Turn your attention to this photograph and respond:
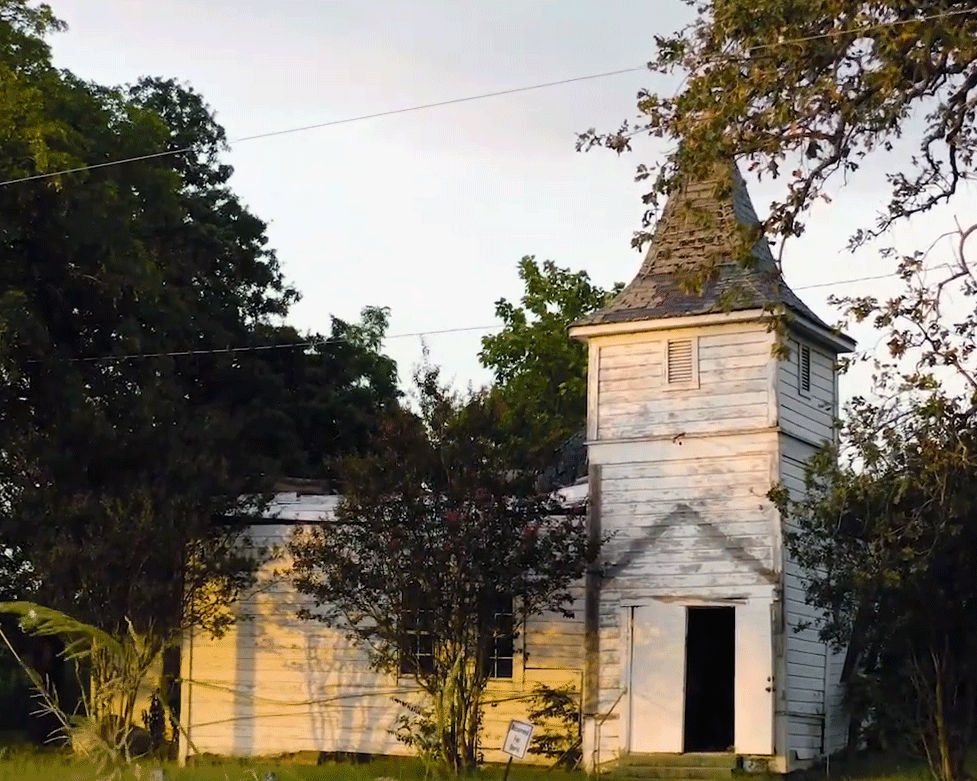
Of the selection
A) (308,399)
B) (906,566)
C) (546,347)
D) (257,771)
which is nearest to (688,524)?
(906,566)

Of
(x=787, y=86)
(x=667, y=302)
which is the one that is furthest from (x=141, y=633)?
(x=787, y=86)

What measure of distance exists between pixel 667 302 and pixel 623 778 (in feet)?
21.1

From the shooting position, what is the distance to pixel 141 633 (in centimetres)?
2161

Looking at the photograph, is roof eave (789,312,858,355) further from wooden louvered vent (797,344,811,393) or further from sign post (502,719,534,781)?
sign post (502,719,534,781)

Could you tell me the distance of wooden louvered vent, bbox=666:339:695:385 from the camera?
20984mm

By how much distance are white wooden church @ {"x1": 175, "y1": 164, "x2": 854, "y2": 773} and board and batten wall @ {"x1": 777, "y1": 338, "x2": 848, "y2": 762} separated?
0.04 metres

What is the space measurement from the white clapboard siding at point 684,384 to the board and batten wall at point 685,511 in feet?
0.05

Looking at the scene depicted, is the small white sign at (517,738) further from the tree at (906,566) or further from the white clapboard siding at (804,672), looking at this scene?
the white clapboard siding at (804,672)

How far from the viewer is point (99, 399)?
23375mm

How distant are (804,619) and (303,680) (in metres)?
7.29

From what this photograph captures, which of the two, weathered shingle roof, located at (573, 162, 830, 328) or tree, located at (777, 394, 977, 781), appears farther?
weathered shingle roof, located at (573, 162, 830, 328)

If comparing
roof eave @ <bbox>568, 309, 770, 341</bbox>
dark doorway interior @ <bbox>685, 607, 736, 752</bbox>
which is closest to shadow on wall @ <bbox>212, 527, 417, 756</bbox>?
dark doorway interior @ <bbox>685, 607, 736, 752</bbox>

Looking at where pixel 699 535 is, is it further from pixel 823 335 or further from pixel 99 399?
pixel 99 399

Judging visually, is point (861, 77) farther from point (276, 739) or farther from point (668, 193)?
point (276, 739)
